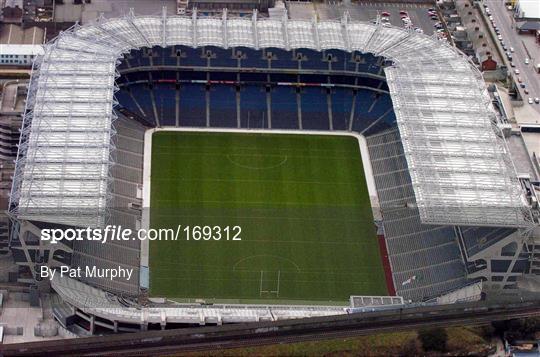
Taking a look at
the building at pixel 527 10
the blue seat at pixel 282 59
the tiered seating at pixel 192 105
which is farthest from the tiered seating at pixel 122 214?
the building at pixel 527 10

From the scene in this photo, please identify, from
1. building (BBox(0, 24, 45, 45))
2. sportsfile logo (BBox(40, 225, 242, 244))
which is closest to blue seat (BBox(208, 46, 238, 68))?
sportsfile logo (BBox(40, 225, 242, 244))

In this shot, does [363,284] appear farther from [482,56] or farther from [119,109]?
[482,56]

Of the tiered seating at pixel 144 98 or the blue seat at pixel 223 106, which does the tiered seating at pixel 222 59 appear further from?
the tiered seating at pixel 144 98

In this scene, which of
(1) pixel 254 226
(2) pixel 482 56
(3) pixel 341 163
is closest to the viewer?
Result: (1) pixel 254 226

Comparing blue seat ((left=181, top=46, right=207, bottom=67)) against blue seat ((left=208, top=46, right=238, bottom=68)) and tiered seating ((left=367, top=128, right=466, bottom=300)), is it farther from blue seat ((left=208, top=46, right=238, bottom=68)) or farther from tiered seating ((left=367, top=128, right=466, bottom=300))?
tiered seating ((left=367, top=128, right=466, bottom=300))

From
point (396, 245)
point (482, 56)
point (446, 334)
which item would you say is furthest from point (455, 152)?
point (482, 56)

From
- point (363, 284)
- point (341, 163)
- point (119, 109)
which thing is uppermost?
point (119, 109)
